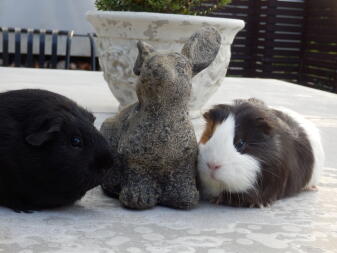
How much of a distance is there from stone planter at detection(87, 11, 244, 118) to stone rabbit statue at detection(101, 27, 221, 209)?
1.88ft

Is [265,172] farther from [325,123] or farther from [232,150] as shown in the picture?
[325,123]

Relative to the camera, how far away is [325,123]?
89.7 inches

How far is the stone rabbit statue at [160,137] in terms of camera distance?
990mm

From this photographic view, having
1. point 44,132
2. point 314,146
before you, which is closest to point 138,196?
point 44,132

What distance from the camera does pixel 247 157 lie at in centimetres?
104

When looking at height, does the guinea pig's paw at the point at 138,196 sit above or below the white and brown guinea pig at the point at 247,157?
below

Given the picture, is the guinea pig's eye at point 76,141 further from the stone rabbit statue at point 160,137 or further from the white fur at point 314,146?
the white fur at point 314,146

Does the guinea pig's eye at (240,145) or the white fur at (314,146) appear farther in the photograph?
the white fur at (314,146)

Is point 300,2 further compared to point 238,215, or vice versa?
point 300,2

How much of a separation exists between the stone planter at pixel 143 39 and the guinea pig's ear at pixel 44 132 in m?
0.77

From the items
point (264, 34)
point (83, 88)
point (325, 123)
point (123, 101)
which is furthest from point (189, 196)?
point (264, 34)

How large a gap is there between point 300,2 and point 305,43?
585mm

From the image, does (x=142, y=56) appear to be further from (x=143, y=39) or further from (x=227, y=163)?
(x=143, y=39)

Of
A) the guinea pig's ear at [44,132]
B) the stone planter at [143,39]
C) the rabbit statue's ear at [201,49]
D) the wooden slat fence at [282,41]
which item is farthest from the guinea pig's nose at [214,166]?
the wooden slat fence at [282,41]
